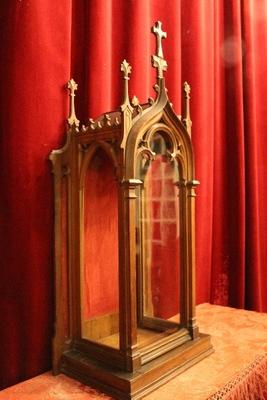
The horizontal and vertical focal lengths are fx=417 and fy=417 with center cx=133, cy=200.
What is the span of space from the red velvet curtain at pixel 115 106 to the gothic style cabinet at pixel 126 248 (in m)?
0.07

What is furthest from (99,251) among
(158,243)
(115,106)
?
(115,106)

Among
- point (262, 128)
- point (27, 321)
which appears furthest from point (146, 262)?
point (262, 128)

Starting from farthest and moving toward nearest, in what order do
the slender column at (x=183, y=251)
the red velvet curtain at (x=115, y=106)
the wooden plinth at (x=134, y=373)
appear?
the slender column at (x=183, y=251) → the red velvet curtain at (x=115, y=106) → the wooden plinth at (x=134, y=373)

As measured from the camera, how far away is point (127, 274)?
1.00 metres

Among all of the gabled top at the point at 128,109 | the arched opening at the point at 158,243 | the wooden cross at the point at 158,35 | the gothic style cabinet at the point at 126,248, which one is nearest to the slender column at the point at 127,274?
the gothic style cabinet at the point at 126,248

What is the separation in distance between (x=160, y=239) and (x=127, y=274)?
340 mm

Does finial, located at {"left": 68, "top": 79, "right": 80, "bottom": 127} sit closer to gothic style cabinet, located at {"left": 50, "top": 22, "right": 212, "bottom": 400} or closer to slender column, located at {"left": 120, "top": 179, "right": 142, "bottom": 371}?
gothic style cabinet, located at {"left": 50, "top": 22, "right": 212, "bottom": 400}

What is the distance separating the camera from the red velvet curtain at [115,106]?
3.71ft

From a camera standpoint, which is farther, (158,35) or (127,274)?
(158,35)

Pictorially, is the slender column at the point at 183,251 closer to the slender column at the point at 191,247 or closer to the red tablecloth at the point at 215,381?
the slender column at the point at 191,247

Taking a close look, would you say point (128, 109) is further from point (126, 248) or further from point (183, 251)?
point (183, 251)

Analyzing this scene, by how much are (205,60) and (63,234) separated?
117 centimetres

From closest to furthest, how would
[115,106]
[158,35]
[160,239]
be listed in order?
[158,35] < [160,239] < [115,106]

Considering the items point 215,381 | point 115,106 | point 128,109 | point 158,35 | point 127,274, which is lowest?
point 215,381
